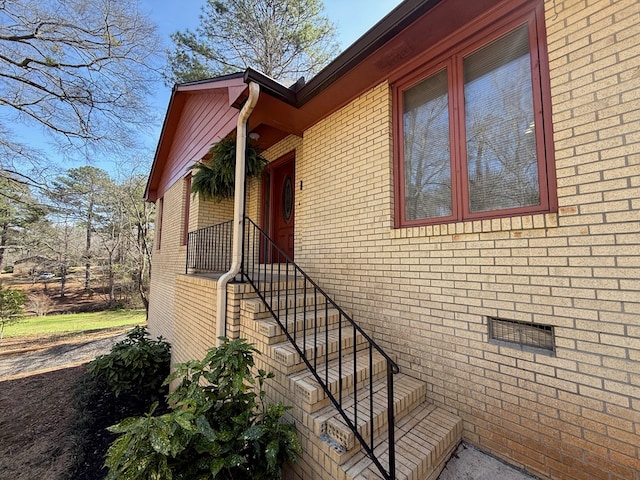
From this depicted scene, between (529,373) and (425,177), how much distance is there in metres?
1.89

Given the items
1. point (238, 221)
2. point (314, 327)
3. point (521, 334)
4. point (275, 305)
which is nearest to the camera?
point (521, 334)

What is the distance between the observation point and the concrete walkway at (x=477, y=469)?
1.99 metres

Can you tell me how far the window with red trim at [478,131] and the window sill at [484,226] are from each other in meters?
0.11

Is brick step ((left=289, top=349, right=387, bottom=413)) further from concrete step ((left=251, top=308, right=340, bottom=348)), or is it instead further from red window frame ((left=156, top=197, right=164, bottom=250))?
red window frame ((left=156, top=197, right=164, bottom=250))

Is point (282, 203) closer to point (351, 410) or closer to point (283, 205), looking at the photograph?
point (283, 205)

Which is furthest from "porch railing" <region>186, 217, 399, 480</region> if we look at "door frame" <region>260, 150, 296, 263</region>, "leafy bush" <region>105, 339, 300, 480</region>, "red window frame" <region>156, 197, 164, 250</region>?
"red window frame" <region>156, 197, 164, 250</region>

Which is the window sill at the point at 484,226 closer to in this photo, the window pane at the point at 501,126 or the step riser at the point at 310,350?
the window pane at the point at 501,126

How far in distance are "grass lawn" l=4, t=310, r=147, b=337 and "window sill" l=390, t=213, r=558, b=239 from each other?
15.9 m

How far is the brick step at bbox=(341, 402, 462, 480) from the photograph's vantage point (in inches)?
71.4

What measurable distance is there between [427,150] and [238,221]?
7.60 feet

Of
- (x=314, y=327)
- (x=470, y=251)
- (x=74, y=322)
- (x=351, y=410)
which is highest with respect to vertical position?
(x=470, y=251)

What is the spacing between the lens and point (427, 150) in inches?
113

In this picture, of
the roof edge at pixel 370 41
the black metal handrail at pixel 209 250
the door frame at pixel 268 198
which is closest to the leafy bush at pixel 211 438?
the roof edge at pixel 370 41

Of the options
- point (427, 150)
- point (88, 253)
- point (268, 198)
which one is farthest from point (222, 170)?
point (88, 253)
